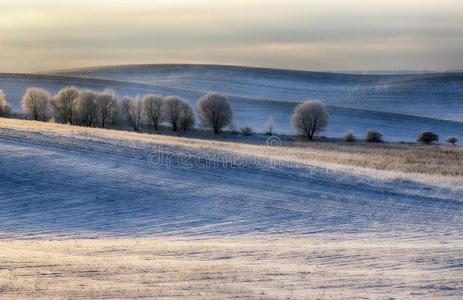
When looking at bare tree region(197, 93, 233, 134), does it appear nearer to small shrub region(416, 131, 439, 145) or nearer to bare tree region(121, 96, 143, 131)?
bare tree region(121, 96, 143, 131)

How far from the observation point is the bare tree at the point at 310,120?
70375 mm

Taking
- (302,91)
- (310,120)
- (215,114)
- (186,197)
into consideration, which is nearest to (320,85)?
(302,91)

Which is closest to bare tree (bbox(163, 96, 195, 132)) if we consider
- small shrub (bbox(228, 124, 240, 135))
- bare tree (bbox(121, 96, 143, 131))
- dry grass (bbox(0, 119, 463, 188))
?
bare tree (bbox(121, 96, 143, 131))

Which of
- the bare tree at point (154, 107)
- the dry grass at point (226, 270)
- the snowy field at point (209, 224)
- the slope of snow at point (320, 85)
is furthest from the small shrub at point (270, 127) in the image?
the dry grass at point (226, 270)

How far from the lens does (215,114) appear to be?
73.1 metres

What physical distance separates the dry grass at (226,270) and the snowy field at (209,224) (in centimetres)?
5

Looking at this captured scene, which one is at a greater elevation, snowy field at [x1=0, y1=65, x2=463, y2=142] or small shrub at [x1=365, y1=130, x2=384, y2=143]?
snowy field at [x1=0, y1=65, x2=463, y2=142]

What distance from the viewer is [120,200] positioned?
28.0m

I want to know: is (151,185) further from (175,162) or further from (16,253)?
(16,253)

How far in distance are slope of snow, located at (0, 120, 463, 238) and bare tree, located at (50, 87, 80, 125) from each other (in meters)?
35.9

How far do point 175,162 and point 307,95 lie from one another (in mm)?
78699

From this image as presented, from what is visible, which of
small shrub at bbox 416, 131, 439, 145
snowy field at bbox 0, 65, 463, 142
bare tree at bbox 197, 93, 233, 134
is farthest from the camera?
snowy field at bbox 0, 65, 463, 142

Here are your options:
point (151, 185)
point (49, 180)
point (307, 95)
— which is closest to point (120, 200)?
point (151, 185)

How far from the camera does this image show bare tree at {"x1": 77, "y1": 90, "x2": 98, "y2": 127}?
72.4 m
